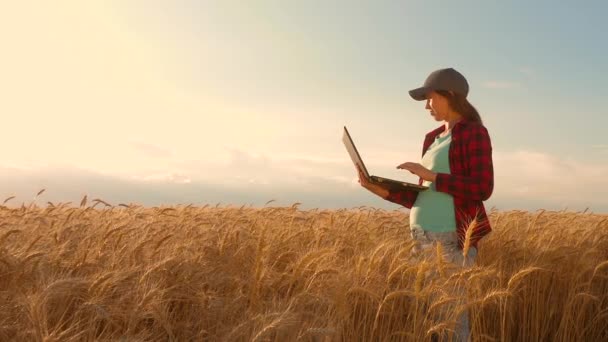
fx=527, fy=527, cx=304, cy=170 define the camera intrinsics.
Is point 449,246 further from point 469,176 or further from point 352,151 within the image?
point 352,151

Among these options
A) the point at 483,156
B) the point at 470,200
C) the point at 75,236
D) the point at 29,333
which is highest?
the point at 483,156

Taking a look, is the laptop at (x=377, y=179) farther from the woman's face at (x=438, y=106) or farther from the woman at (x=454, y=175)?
the woman's face at (x=438, y=106)

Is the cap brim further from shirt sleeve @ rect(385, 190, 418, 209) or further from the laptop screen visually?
shirt sleeve @ rect(385, 190, 418, 209)

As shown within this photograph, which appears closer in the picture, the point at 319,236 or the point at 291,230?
the point at 319,236

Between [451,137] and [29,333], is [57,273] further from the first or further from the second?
[451,137]

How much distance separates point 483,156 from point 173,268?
1.70 metres

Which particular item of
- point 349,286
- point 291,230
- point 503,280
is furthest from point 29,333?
point 503,280

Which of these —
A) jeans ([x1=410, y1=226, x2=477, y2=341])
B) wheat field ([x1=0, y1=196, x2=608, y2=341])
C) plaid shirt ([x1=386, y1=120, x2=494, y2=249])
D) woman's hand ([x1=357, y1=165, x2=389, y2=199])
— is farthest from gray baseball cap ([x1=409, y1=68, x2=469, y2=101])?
wheat field ([x1=0, y1=196, x2=608, y2=341])

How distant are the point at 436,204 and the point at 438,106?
0.54 metres

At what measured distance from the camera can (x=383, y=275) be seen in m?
2.90

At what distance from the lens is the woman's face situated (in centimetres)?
289

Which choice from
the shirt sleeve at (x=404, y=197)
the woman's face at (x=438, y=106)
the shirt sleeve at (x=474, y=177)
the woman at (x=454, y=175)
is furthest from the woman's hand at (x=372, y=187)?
the woman's face at (x=438, y=106)

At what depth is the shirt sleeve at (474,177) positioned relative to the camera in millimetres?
2697

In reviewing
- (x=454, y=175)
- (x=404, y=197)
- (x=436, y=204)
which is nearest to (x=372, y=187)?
(x=404, y=197)
